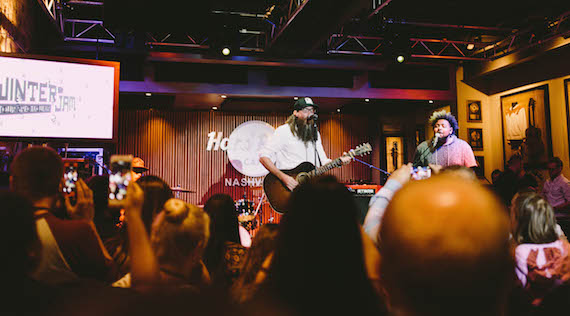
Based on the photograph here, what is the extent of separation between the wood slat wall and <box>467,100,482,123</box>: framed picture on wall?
424 centimetres

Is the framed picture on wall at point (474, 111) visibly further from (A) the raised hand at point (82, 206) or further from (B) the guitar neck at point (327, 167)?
(A) the raised hand at point (82, 206)

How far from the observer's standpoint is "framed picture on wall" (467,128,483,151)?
8.71m

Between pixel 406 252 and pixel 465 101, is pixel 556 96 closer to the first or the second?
pixel 465 101

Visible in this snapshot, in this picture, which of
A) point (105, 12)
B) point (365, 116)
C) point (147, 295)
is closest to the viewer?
point (147, 295)

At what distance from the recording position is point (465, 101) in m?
8.77

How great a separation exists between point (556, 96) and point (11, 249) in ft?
28.1

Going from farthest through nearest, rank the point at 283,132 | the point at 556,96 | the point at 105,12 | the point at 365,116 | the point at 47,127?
1. the point at 365,116
2. the point at 556,96
3. the point at 105,12
4. the point at 283,132
5. the point at 47,127

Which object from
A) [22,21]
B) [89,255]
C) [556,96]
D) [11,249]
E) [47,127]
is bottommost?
[89,255]

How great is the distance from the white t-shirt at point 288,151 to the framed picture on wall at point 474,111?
18.9ft

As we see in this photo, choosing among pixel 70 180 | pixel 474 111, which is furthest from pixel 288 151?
pixel 474 111

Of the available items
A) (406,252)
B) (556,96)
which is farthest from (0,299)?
(556,96)

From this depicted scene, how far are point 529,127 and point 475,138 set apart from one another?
3.97 ft

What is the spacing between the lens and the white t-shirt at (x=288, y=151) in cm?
435

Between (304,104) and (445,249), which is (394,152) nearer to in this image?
(304,104)
